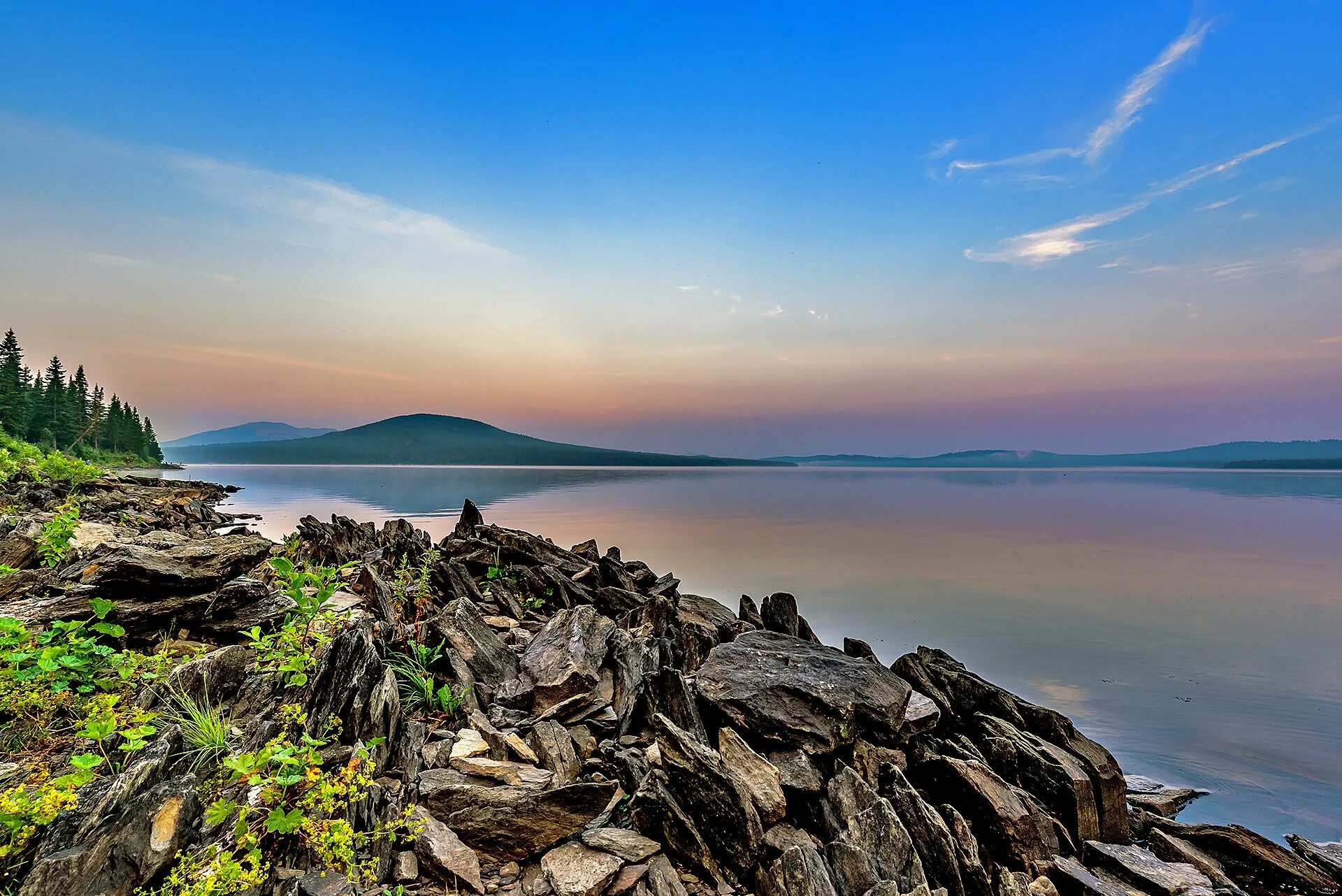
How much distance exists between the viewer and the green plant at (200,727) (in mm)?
4652

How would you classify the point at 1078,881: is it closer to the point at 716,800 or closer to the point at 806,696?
the point at 806,696

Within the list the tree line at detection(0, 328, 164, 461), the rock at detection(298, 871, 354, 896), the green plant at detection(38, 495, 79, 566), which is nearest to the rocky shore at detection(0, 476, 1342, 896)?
the rock at detection(298, 871, 354, 896)

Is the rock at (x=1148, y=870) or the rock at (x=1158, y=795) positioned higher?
the rock at (x=1148, y=870)

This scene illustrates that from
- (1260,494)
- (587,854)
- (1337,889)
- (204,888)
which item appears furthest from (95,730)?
(1260,494)

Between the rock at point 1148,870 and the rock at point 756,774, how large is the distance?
284cm

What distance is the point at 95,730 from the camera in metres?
3.77

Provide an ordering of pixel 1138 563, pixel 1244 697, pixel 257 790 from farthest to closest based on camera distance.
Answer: pixel 1138 563, pixel 1244 697, pixel 257 790

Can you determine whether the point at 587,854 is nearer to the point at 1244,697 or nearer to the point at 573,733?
the point at 573,733

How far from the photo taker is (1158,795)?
7125 mm

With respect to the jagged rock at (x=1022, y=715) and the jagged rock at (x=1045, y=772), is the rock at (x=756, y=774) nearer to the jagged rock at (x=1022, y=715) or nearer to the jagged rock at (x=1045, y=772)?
the jagged rock at (x=1045, y=772)

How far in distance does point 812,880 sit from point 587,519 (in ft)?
117

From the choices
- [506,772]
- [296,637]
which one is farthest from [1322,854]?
[296,637]

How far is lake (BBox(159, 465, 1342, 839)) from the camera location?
886 cm

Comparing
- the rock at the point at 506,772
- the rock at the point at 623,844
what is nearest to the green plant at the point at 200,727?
the rock at the point at 506,772
